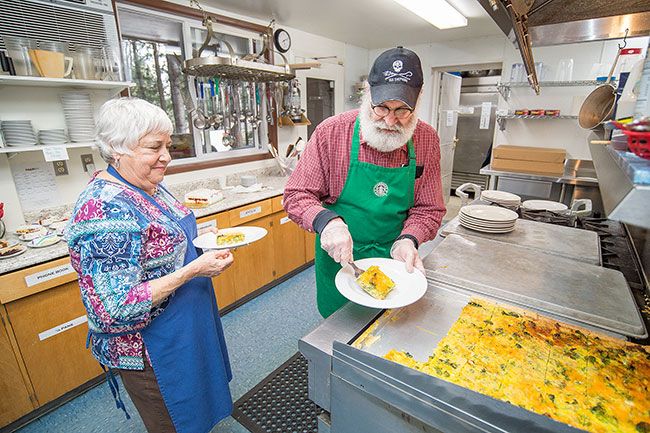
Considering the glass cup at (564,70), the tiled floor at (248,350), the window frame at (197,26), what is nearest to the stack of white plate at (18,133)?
the window frame at (197,26)

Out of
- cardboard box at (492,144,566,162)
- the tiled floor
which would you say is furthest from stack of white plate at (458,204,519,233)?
cardboard box at (492,144,566,162)

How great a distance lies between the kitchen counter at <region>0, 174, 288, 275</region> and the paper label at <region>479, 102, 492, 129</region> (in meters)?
4.09

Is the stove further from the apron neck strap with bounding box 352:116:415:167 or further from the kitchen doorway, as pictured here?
the kitchen doorway

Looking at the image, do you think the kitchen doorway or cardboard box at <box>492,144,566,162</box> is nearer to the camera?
cardboard box at <box>492,144,566,162</box>

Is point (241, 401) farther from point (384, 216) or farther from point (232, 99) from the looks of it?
point (232, 99)

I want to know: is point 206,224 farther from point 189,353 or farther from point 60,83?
point 189,353

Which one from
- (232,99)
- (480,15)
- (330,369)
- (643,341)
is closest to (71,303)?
(330,369)

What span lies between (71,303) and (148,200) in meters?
1.19

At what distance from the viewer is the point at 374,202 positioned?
140 centimetres

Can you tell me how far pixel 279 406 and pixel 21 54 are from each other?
238 centimetres

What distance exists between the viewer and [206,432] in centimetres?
137

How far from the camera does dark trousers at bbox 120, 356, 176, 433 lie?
3.96 feet

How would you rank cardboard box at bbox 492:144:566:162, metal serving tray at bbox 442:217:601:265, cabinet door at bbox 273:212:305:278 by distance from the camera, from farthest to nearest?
cardboard box at bbox 492:144:566:162 < cabinet door at bbox 273:212:305:278 < metal serving tray at bbox 442:217:601:265

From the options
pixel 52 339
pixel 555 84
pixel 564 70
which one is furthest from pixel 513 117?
pixel 52 339
